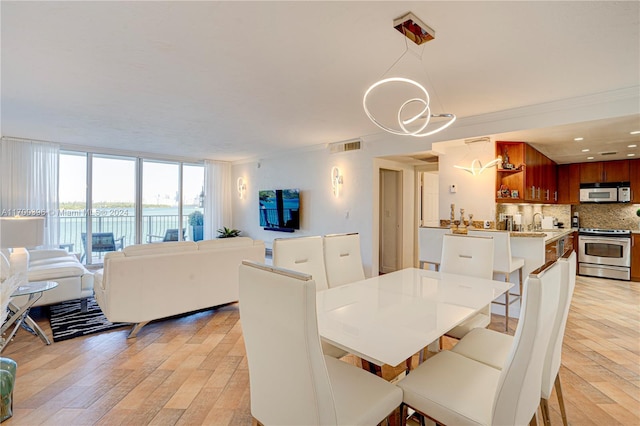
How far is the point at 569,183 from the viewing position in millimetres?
6328

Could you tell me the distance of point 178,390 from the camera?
87.7 inches

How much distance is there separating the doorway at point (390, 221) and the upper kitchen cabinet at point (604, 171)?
12.2ft

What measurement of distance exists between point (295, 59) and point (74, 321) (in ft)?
11.9

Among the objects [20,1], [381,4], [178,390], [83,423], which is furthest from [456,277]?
[20,1]

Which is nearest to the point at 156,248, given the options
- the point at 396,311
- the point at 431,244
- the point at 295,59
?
the point at 295,59

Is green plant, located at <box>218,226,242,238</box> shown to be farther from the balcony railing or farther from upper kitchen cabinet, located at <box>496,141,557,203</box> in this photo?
upper kitchen cabinet, located at <box>496,141,557,203</box>

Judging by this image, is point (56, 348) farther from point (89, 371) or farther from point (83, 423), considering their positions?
point (83, 423)

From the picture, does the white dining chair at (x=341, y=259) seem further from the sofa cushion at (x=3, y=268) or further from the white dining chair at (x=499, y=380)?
the sofa cushion at (x=3, y=268)

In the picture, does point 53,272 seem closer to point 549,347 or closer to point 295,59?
point 295,59

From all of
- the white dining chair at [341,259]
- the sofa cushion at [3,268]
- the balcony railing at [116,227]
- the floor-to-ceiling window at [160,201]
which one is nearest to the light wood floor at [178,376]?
the sofa cushion at [3,268]

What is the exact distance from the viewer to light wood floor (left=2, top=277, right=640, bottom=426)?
6.45ft

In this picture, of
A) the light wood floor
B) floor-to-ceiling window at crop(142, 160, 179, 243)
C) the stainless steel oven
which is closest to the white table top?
the light wood floor

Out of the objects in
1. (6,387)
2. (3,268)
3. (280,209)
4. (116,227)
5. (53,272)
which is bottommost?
(6,387)

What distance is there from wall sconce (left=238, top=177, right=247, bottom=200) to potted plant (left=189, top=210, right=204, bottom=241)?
3.67ft
